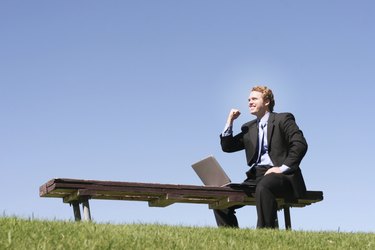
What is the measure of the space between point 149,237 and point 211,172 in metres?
3.36

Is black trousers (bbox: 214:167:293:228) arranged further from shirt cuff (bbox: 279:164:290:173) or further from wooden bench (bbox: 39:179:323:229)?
wooden bench (bbox: 39:179:323:229)

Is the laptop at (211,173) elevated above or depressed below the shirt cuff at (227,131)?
below

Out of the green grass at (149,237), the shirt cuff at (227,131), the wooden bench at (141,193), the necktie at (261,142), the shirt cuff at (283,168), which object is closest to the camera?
the green grass at (149,237)

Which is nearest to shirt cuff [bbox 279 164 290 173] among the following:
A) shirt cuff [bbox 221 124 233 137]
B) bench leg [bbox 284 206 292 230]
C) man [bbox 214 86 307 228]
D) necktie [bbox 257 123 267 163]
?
man [bbox 214 86 307 228]

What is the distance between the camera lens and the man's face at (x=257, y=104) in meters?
10.5

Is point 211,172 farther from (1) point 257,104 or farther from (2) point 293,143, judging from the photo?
(2) point 293,143

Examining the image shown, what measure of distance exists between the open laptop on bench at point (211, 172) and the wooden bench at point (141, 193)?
27 centimetres

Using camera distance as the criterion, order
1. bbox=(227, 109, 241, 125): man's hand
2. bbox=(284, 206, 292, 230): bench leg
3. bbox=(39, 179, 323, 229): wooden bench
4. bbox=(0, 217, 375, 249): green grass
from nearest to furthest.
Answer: bbox=(0, 217, 375, 249): green grass, bbox=(39, 179, 323, 229): wooden bench, bbox=(227, 109, 241, 125): man's hand, bbox=(284, 206, 292, 230): bench leg

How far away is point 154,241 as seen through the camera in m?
7.34

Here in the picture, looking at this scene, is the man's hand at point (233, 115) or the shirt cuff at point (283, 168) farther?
the man's hand at point (233, 115)

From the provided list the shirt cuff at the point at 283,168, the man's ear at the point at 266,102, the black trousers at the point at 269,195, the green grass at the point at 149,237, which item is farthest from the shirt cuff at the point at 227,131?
the green grass at the point at 149,237

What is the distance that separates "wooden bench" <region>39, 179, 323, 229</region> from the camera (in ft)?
31.7

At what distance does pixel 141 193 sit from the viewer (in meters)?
10.1

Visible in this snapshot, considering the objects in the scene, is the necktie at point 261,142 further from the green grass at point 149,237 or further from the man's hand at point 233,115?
the green grass at point 149,237
